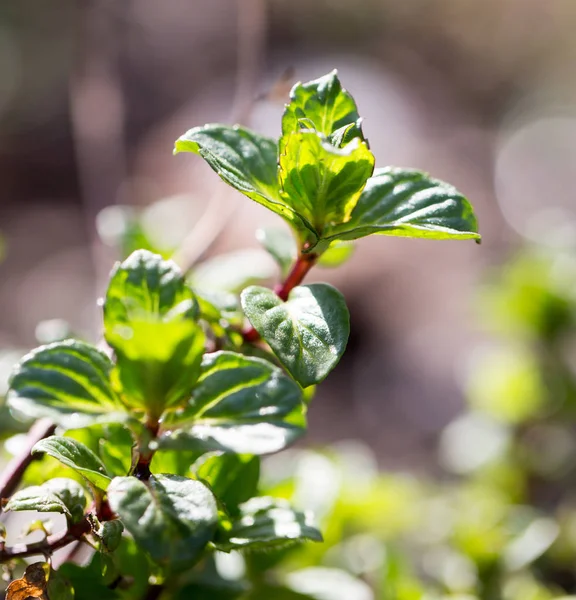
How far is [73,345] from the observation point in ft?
1.58

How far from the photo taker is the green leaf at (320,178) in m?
0.52

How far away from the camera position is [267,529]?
0.54m

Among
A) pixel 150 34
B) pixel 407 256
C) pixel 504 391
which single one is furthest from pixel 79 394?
pixel 150 34

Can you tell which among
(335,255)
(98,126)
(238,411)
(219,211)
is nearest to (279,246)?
(335,255)

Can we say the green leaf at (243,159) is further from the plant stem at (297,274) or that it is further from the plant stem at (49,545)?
the plant stem at (49,545)

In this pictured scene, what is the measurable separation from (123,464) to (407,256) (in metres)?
2.20

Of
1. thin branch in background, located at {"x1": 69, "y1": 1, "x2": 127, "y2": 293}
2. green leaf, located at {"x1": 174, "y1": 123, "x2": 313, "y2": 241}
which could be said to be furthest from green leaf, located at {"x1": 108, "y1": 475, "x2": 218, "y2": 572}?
thin branch in background, located at {"x1": 69, "y1": 1, "x2": 127, "y2": 293}

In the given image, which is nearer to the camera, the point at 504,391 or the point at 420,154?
the point at 504,391

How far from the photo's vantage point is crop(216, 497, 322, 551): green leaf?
519 millimetres

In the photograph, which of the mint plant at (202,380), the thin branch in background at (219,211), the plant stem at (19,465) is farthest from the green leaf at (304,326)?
the thin branch in background at (219,211)

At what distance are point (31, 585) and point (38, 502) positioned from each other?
2.9 inches

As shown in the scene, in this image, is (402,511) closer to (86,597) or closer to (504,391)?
(504,391)

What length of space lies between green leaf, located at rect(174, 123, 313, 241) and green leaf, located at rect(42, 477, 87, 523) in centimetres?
24

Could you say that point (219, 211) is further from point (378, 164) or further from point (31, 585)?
point (378, 164)
